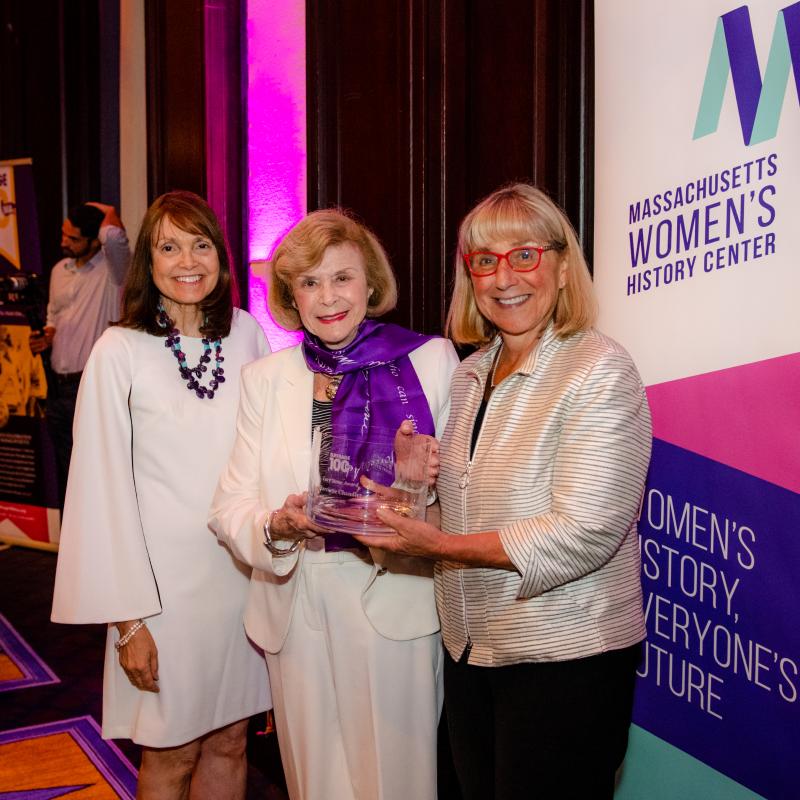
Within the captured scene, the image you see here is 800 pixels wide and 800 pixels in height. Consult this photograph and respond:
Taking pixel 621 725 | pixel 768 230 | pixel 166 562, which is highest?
pixel 768 230

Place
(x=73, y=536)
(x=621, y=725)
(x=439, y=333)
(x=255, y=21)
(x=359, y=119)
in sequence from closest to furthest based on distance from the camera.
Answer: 1. (x=621, y=725)
2. (x=73, y=536)
3. (x=439, y=333)
4. (x=359, y=119)
5. (x=255, y=21)

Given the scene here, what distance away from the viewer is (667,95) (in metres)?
1.93

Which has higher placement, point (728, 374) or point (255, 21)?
point (255, 21)

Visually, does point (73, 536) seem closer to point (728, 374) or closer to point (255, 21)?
point (728, 374)

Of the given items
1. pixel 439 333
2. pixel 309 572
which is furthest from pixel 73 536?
pixel 439 333

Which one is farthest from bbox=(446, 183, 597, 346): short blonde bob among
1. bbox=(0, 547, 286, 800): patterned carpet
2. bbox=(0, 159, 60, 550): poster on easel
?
bbox=(0, 159, 60, 550): poster on easel

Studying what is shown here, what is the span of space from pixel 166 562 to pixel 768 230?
5.02 feet

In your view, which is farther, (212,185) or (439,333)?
(212,185)

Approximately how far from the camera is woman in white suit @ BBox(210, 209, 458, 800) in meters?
1.90

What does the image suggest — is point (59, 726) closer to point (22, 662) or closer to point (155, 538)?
point (22, 662)

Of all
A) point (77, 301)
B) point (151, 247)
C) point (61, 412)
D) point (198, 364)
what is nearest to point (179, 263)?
point (151, 247)

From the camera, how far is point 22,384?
6.16 metres

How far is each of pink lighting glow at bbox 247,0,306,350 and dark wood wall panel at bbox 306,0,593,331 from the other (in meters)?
0.19

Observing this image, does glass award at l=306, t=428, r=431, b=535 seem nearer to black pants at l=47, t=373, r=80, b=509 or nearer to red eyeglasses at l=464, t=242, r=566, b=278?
red eyeglasses at l=464, t=242, r=566, b=278
